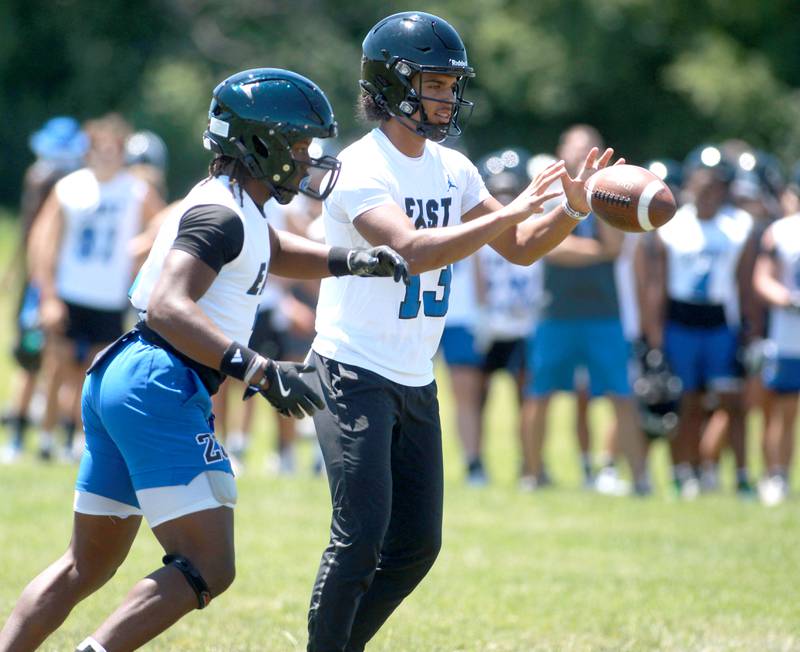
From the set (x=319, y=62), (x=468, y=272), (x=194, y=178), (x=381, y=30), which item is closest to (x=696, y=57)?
(x=319, y=62)

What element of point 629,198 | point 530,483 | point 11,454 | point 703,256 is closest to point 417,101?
Result: point 629,198

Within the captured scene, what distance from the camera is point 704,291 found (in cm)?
1045

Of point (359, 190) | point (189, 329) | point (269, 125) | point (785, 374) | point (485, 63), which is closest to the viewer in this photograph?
point (189, 329)

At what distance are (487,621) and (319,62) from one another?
93.5 ft

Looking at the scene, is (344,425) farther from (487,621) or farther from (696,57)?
(696,57)

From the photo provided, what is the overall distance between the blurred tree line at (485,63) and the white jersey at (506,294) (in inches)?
774

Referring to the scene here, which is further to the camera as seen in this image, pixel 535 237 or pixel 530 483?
pixel 530 483

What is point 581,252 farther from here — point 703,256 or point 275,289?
point 275,289

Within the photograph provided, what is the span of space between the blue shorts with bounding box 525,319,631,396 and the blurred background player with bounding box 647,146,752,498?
590 millimetres

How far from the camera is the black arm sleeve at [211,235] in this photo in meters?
4.32

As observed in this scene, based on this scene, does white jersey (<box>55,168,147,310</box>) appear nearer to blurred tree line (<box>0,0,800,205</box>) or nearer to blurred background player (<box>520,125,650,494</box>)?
blurred background player (<box>520,125,650,494</box>)

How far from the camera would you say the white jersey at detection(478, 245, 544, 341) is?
10945 millimetres

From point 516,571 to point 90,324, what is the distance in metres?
4.47

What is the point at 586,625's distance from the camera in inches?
241
